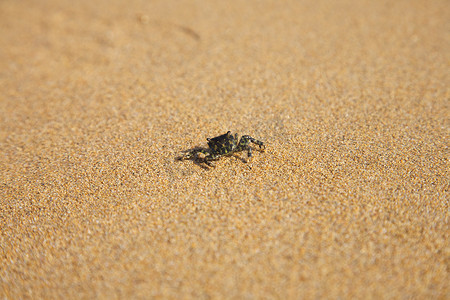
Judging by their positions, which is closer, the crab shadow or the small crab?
the small crab

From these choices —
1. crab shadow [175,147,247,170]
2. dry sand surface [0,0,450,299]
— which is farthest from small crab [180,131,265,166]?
dry sand surface [0,0,450,299]

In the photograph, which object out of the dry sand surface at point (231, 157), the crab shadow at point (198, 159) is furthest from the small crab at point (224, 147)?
the dry sand surface at point (231, 157)

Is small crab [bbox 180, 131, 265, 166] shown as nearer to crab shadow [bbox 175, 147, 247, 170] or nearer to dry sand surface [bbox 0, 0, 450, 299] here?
crab shadow [bbox 175, 147, 247, 170]

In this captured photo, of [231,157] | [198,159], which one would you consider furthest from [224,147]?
[198,159]

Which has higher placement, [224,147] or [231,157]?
[224,147]

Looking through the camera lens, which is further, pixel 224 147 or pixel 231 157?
pixel 231 157

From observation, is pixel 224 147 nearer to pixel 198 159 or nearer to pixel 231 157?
pixel 231 157
